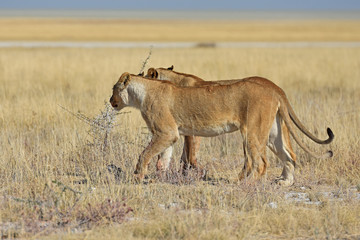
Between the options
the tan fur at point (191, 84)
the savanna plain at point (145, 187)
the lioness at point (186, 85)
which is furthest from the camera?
the lioness at point (186, 85)

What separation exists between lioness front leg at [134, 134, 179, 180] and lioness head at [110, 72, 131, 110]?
759 millimetres

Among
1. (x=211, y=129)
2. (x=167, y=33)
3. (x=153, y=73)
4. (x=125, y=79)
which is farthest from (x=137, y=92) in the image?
(x=167, y=33)

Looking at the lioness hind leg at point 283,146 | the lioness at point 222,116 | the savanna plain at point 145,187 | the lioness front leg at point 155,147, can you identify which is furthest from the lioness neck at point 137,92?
the lioness hind leg at point 283,146

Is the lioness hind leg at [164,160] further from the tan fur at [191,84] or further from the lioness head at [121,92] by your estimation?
the lioness head at [121,92]

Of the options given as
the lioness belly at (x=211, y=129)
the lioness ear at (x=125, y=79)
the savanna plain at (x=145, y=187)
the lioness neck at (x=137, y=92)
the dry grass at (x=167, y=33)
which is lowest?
the savanna plain at (x=145, y=187)

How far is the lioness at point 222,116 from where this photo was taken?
689cm

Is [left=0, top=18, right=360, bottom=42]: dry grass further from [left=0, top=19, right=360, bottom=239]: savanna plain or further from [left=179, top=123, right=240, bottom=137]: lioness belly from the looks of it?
[left=179, top=123, right=240, bottom=137]: lioness belly

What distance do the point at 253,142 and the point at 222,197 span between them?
0.85 meters

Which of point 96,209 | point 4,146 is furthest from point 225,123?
point 4,146

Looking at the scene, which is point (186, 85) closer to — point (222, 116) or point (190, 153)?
point (190, 153)

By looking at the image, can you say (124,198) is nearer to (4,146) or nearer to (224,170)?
(224,170)

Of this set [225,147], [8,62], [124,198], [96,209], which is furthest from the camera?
[8,62]

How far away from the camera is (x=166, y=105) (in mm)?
7156

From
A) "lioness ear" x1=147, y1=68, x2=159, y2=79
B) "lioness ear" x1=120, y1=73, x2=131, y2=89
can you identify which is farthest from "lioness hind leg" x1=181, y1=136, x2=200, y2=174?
"lioness ear" x1=120, y1=73, x2=131, y2=89
